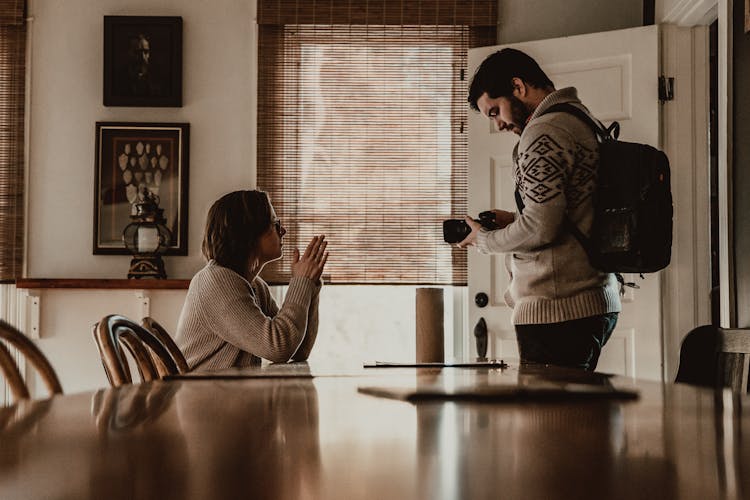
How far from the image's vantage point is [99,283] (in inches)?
144

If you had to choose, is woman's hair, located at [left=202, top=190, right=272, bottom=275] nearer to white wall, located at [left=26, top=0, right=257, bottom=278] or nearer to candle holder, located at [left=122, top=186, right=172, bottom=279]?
candle holder, located at [left=122, top=186, right=172, bottom=279]

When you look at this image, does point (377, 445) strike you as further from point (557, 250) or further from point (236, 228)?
point (236, 228)

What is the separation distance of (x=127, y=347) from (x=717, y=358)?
4.06ft

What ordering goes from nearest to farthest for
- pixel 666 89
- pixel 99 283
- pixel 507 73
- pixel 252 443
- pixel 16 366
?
pixel 252 443
pixel 16 366
pixel 507 73
pixel 666 89
pixel 99 283

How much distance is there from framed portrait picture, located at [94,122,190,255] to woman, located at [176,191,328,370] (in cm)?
166

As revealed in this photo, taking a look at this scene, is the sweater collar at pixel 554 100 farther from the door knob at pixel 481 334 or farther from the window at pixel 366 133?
the window at pixel 366 133

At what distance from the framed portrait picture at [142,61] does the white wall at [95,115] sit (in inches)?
2.0

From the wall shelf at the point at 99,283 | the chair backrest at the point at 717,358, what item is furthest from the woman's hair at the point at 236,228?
the wall shelf at the point at 99,283

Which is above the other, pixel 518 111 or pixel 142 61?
pixel 142 61

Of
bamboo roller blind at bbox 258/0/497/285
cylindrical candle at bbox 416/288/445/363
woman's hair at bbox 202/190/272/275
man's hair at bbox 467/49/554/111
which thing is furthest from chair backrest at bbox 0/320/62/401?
bamboo roller blind at bbox 258/0/497/285

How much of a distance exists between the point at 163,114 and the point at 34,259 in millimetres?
871

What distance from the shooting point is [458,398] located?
2.88 feet

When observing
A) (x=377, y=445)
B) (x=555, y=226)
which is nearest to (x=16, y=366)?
(x=377, y=445)

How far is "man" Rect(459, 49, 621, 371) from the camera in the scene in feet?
6.35
